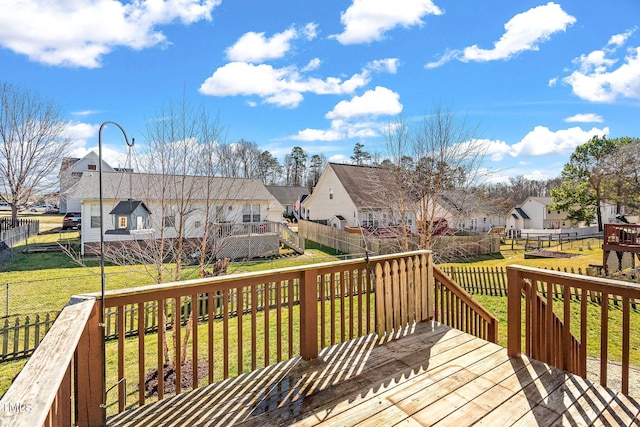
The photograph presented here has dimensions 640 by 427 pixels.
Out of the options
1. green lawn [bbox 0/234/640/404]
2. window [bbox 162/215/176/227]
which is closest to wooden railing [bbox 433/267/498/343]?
green lawn [bbox 0/234/640/404]

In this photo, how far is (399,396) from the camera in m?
2.72

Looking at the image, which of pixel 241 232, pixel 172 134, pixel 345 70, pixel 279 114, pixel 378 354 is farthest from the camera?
pixel 279 114

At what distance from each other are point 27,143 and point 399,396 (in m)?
22.0

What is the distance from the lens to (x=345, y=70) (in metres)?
13.2

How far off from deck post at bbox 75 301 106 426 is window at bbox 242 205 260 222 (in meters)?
18.4

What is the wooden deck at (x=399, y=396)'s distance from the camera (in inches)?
94.8

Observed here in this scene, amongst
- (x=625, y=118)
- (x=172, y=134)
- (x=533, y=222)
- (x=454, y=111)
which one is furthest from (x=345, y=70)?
→ (x=533, y=222)

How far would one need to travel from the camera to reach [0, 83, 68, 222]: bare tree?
49.5 feet

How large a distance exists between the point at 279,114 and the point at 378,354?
59.7ft

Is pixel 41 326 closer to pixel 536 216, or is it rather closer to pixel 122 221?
pixel 122 221

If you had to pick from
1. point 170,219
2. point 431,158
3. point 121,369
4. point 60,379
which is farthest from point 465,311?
point 431,158

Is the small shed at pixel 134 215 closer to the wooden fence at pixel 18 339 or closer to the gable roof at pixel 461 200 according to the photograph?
the wooden fence at pixel 18 339

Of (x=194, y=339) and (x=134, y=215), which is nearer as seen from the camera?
(x=194, y=339)

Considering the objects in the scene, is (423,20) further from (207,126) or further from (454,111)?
(207,126)
